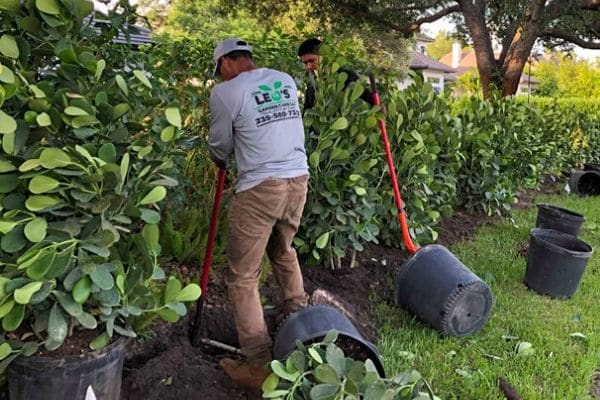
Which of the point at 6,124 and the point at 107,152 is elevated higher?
the point at 6,124

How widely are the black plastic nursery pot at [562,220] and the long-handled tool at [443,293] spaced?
245cm

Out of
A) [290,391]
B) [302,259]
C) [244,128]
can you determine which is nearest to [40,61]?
[244,128]

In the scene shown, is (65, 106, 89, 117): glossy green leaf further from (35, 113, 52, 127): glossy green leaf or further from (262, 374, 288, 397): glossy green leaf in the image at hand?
(262, 374, 288, 397): glossy green leaf

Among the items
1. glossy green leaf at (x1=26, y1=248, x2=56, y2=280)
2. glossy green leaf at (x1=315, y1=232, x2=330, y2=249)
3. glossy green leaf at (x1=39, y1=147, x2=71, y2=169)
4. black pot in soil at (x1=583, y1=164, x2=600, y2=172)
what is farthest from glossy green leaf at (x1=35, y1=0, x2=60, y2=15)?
black pot in soil at (x1=583, y1=164, x2=600, y2=172)

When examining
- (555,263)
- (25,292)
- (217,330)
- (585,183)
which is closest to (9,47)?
(25,292)

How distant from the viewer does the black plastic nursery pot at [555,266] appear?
4.38 m

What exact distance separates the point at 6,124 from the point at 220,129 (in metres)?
1.24

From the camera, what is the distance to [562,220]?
18.6 ft

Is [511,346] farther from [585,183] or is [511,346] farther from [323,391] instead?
[585,183]

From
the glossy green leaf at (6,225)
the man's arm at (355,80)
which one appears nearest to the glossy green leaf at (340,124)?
the man's arm at (355,80)

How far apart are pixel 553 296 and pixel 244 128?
10.1 feet

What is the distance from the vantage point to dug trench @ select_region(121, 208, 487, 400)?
2.79 m

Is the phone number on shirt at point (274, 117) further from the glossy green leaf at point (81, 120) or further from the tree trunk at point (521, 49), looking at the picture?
the tree trunk at point (521, 49)

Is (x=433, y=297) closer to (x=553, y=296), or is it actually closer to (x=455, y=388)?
(x=455, y=388)
